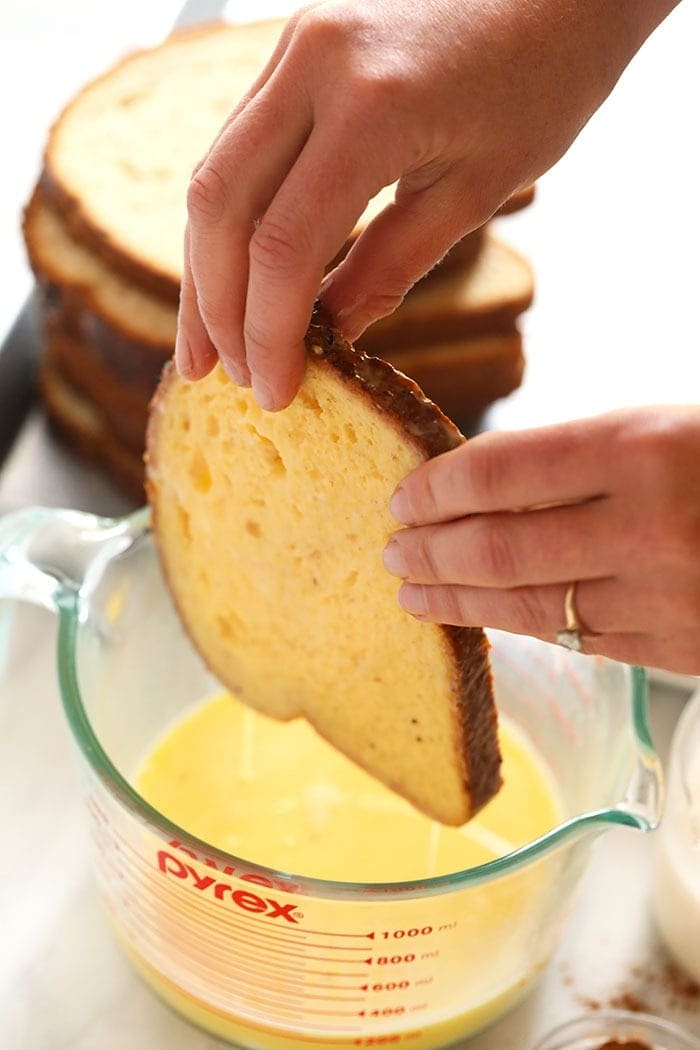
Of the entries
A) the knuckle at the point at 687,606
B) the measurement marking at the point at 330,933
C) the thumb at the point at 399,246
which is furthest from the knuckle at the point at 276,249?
the measurement marking at the point at 330,933

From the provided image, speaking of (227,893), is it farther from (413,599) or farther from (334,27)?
(334,27)

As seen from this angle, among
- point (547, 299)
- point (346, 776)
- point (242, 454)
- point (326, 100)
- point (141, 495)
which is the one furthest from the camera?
point (547, 299)

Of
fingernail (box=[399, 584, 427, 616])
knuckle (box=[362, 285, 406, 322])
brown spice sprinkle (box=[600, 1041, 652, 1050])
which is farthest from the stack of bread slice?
brown spice sprinkle (box=[600, 1041, 652, 1050])

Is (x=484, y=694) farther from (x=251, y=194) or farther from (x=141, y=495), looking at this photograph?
(x=141, y=495)

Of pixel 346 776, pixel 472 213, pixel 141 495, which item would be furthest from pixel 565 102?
pixel 141 495

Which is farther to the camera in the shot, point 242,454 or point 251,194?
point 242,454

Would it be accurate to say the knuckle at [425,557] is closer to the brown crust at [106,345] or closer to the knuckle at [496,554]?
the knuckle at [496,554]

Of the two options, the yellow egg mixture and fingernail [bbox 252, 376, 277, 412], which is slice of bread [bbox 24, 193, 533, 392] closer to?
the yellow egg mixture
